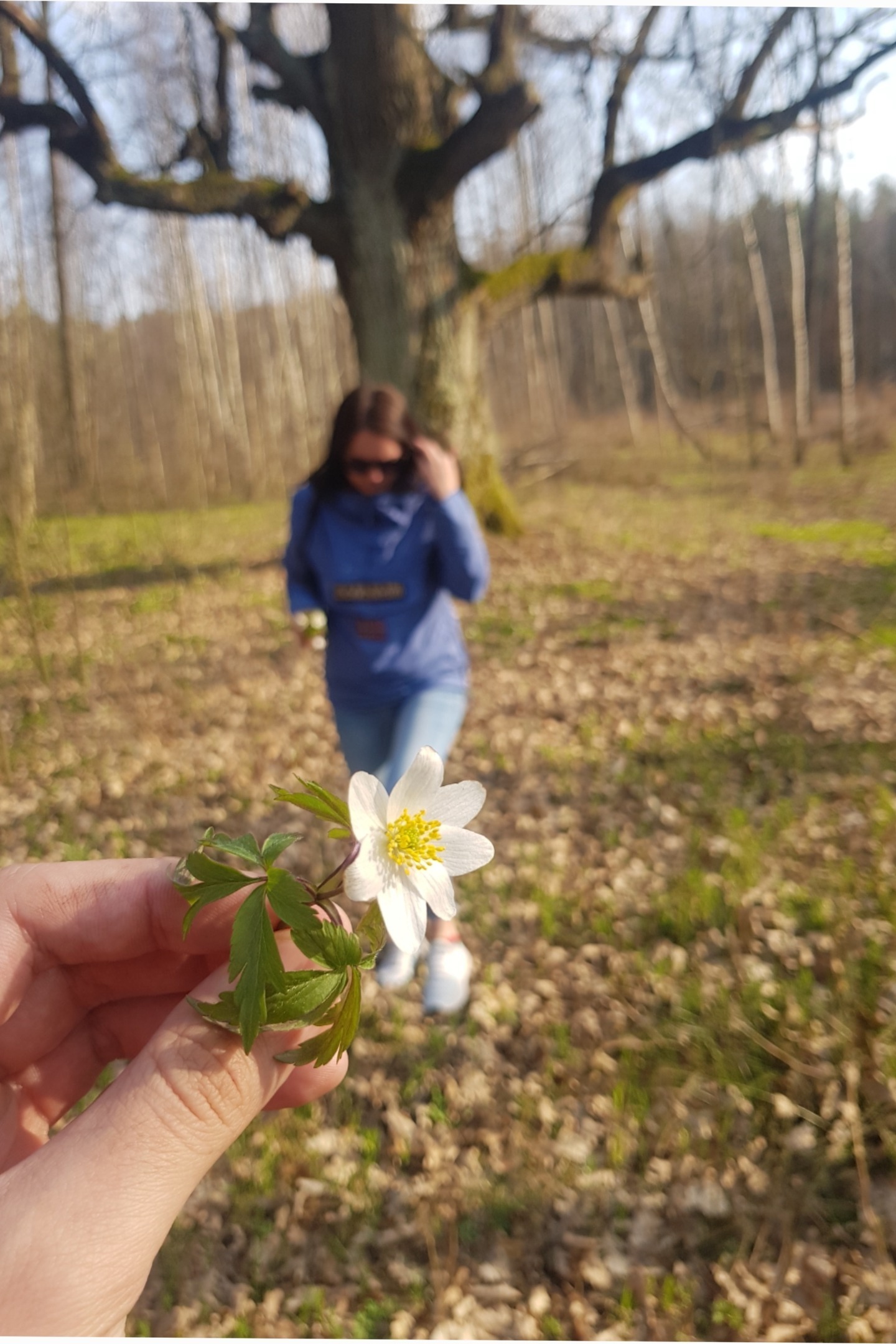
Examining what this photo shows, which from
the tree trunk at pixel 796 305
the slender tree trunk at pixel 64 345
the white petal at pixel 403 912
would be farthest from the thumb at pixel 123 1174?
the tree trunk at pixel 796 305

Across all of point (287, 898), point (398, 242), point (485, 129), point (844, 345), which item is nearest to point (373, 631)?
point (287, 898)

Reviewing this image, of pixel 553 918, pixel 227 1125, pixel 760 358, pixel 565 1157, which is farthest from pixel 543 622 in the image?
pixel 760 358

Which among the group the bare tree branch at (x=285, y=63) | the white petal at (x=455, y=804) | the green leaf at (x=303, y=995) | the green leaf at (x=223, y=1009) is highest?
the bare tree branch at (x=285, y=63)

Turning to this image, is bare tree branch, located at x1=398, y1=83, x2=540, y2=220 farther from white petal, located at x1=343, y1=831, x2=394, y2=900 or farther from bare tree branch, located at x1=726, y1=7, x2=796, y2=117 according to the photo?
white petal, located at x1=343, y1=831, x2=394, y2=900

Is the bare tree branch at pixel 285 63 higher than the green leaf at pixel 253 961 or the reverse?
higher

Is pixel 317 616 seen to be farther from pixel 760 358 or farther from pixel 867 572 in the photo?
pixel 760 358

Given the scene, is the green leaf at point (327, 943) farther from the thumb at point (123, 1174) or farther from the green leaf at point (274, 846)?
the thumb at point (123, 1174)

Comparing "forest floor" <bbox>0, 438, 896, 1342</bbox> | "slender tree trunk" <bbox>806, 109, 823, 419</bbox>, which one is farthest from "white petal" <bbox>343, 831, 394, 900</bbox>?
"slender tree trunk" <bbox>806, 109, 823, 419</bbox>
